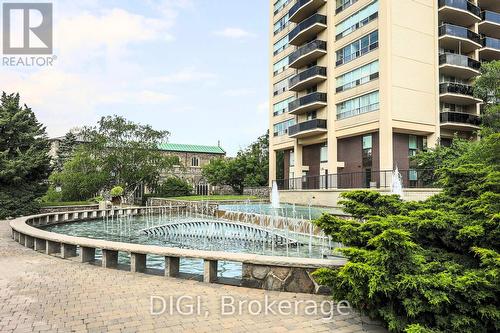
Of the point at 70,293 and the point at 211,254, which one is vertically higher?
the point at 211,254

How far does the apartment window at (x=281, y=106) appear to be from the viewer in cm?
4253

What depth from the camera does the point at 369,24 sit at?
99.8ft

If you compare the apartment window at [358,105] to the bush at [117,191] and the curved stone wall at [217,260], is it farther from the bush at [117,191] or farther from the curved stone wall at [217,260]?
the curved stone wall at [217,260]

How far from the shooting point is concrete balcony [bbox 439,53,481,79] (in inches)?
1219

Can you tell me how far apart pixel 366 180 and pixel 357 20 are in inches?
562

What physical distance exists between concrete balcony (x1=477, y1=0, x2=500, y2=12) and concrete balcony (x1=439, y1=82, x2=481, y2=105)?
998cm

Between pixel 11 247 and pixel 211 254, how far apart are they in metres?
8.40

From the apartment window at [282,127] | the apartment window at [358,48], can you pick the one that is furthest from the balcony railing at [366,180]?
the apartment window at [358,48]

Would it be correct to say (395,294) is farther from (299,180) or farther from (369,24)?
(299,180)

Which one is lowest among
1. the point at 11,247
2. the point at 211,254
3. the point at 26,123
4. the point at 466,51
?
the point at 11,247

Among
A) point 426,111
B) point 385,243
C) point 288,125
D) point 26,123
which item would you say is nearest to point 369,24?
point 426,111

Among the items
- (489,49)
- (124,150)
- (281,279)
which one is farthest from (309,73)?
(281,279)

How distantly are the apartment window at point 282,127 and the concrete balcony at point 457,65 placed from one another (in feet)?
52.8

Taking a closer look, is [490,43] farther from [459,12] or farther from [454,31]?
[454,31]
